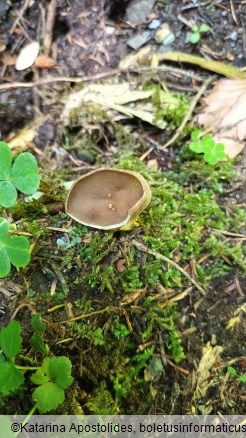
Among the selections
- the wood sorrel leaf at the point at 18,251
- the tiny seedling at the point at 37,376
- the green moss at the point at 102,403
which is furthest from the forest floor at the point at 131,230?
the wood sorrel leaf at the point at 18,251

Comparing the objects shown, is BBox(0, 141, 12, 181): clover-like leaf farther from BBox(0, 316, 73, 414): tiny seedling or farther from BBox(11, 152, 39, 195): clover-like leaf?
BBox(0, 316, 73, 414): tiny seedling

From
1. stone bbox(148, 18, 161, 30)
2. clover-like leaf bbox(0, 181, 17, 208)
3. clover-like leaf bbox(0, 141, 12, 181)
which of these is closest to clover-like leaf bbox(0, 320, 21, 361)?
clover-like leaf bbox(0, 181, 17, 208)

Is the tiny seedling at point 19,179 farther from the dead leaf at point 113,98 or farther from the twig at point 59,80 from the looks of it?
the twig at point 59,80

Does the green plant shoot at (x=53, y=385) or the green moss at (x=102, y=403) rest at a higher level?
the green plant shoot at (x=53, y=385)

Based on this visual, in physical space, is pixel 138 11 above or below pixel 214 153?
above

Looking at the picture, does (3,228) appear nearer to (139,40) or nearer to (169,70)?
(169,70)

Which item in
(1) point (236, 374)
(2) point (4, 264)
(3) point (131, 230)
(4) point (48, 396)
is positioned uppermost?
(2) point (4, 264)

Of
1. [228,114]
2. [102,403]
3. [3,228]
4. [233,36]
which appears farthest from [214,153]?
Result: [102,403]
